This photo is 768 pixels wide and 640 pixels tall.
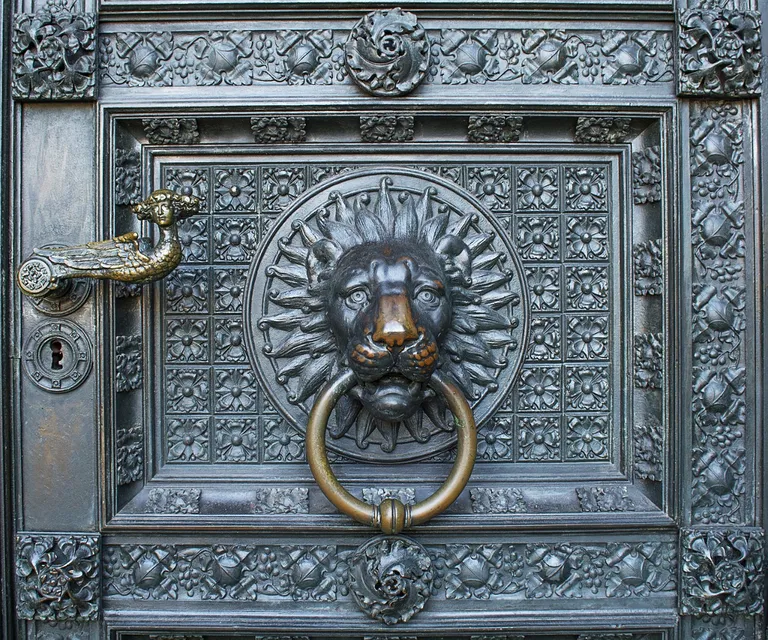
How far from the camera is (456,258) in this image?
142 centimetres

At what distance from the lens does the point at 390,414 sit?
1.23m

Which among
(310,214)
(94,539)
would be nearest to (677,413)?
(310,214)

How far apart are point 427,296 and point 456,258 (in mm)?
223

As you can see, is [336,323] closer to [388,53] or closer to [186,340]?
[186,340]

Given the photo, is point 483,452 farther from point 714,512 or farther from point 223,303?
point 223,303

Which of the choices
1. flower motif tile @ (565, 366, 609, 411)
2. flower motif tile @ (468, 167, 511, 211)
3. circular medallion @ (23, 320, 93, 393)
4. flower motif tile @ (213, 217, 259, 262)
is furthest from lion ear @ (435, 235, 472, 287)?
circular medallion @ (23, 320, 93, 393)

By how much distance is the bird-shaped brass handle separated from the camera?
122 cm

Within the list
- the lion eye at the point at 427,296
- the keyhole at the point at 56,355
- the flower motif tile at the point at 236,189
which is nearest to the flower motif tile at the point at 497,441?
the lion eye at the point at 427,296

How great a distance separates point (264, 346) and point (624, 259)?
2.96 ft

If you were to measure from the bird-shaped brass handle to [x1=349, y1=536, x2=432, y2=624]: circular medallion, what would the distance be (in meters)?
0.79

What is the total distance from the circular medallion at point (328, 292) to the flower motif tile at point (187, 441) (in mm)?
194

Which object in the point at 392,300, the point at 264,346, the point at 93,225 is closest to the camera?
the point at 392,300

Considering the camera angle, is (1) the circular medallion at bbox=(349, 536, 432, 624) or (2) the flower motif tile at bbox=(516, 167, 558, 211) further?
(2) the flower motif tile at bbox=(516, 167, 558, 211)

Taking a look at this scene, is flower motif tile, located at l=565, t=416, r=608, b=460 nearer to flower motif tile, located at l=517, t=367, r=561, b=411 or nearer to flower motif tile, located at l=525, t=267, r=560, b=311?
flower motif tile, located at l=517, t=367, r=561, b=411
